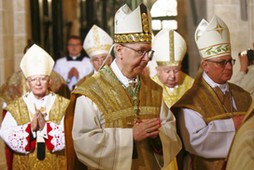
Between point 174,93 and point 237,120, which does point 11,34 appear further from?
point 237,120

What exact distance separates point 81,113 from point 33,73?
1856mm

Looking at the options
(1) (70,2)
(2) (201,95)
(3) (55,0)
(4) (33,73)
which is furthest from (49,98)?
(1) (70,2)

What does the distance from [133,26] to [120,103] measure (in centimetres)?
55

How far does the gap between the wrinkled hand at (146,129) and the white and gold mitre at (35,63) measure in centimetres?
201

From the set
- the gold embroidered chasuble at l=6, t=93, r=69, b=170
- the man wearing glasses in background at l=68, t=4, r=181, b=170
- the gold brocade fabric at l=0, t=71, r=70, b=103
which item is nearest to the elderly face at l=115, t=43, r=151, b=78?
the man wearing glasses in background at l=68, t=4, r=181, b=170

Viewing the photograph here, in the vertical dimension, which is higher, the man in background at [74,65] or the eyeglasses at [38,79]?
the man in background at [74,65]

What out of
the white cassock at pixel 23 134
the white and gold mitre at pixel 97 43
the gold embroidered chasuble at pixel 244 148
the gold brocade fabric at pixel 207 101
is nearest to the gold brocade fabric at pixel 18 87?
the white and gold mitre at pixel 97 43

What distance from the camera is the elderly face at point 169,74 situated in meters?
7.75

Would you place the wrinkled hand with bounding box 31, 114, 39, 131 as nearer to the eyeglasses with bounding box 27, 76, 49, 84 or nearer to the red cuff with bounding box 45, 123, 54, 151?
the red cuff with bounding box 45, 123, 54, 151

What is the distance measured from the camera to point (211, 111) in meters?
6.37

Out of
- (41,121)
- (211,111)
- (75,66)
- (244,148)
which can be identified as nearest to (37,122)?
(41,121)

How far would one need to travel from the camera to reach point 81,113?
221 inches

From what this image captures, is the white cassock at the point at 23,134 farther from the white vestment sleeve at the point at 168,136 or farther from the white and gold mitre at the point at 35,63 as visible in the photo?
the white vestment sleeve at the point at 168,136

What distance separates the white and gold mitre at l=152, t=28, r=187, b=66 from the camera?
7.83 metres
